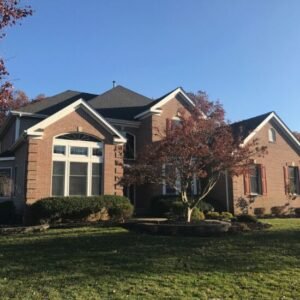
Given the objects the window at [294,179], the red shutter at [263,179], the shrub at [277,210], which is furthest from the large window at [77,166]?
the window at [294,179]

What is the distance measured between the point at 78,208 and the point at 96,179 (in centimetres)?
237

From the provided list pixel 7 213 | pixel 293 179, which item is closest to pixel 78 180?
pixel 7 213

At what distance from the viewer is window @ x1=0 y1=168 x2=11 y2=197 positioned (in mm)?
21219

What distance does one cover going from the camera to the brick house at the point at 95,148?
19156 millimetres

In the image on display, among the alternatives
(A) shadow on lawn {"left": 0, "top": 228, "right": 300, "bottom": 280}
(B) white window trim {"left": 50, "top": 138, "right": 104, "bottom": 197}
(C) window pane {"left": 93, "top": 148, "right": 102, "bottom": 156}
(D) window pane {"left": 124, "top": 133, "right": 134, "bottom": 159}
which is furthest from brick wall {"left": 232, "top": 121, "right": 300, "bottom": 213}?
(A) shadow on lawn {"left": 0, "top": 228, "right": 300, "bottom": 280}

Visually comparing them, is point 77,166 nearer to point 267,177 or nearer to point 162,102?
point 162,102

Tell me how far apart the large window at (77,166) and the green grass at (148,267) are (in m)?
5.80

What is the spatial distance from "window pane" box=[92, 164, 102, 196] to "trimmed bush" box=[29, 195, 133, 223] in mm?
1041

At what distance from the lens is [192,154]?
1543 cm

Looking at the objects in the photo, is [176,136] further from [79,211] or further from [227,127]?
[79,211]

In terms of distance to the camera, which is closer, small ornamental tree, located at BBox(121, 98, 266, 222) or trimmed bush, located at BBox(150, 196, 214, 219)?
small ornamental tree, located at BBox(121, 98, 266, 222)

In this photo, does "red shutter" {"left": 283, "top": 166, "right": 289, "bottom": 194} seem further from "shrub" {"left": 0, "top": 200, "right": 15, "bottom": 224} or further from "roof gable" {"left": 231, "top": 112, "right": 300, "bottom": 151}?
"shrub" {"left": 0, "top": 200, "right": 15, "bottom": 224}

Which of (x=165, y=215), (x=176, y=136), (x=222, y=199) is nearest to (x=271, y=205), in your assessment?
(x=222, y=199)

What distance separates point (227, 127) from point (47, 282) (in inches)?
427
